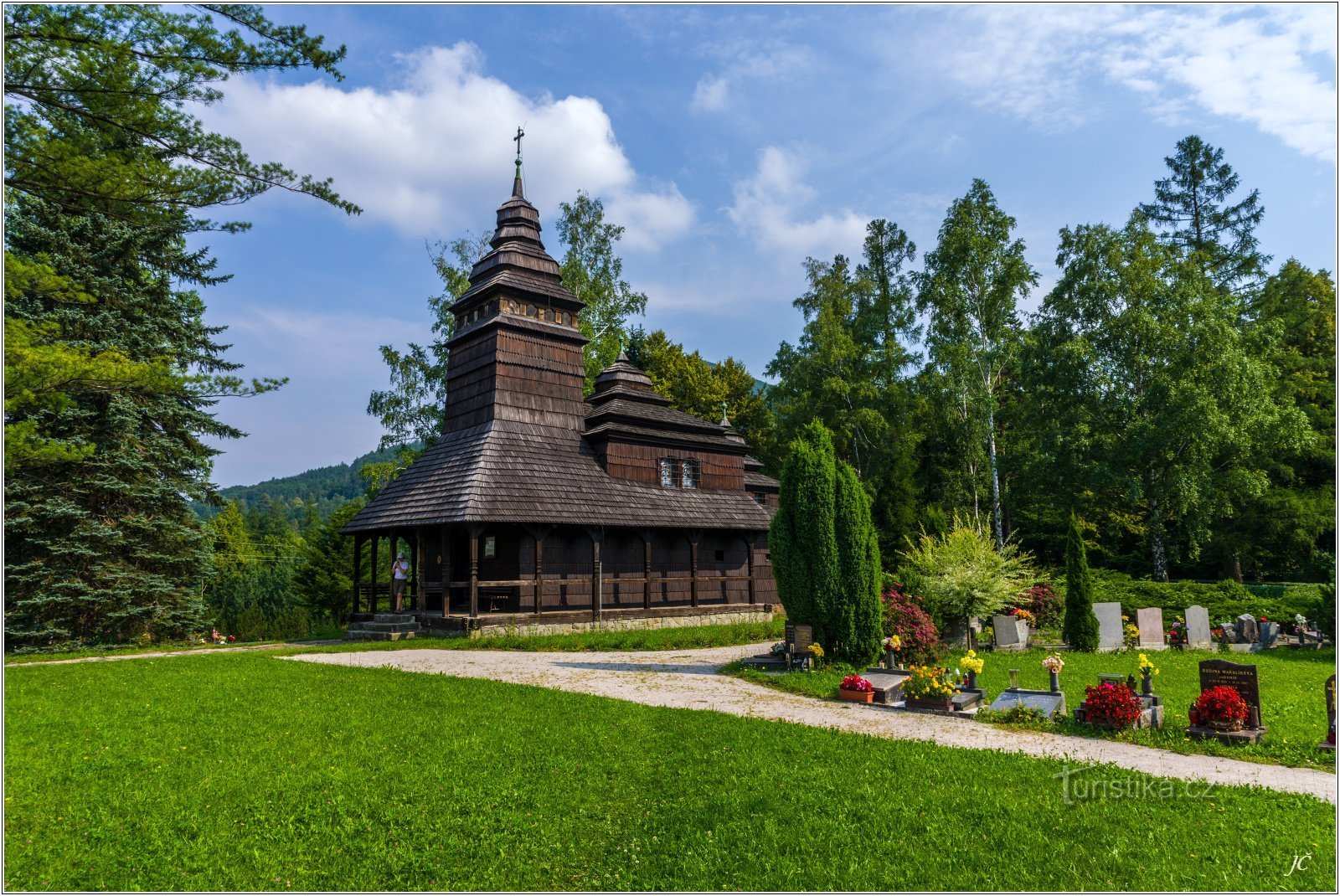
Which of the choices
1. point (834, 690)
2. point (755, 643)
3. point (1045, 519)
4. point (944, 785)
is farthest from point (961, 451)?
point (944, 785)

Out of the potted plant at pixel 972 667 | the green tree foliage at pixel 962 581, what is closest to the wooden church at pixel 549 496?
the green tree foliage at pixel 962 581

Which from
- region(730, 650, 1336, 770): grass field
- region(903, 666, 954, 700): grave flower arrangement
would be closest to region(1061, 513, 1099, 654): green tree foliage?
region(730, 650, 1336, 770): grass field

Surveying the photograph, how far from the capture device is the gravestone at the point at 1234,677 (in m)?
8.59

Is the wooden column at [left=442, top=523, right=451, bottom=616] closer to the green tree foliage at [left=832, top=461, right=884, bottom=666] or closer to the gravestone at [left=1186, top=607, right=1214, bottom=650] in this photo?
the green tree foliage at [left=832, top=461, right=884, bottom=666]

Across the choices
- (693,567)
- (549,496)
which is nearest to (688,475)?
(693,567)

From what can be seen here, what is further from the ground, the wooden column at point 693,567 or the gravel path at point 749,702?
the wooden column at point 693,567

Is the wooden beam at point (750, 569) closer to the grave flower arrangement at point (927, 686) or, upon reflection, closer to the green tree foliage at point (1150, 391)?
the green tree foliage at point (1150, 391)

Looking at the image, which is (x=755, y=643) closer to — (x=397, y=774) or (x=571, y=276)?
(x=397, y=774)

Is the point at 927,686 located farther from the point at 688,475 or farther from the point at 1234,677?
the point at 688,475

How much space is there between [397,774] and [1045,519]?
36.6 metres

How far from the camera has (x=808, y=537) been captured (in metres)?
14.3

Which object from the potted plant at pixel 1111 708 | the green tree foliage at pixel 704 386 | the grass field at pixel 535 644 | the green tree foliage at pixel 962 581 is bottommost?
the grass field at pixel 535 644

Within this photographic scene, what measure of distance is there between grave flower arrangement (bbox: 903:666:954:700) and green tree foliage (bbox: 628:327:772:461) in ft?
102

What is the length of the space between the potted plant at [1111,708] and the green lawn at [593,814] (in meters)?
1.98
